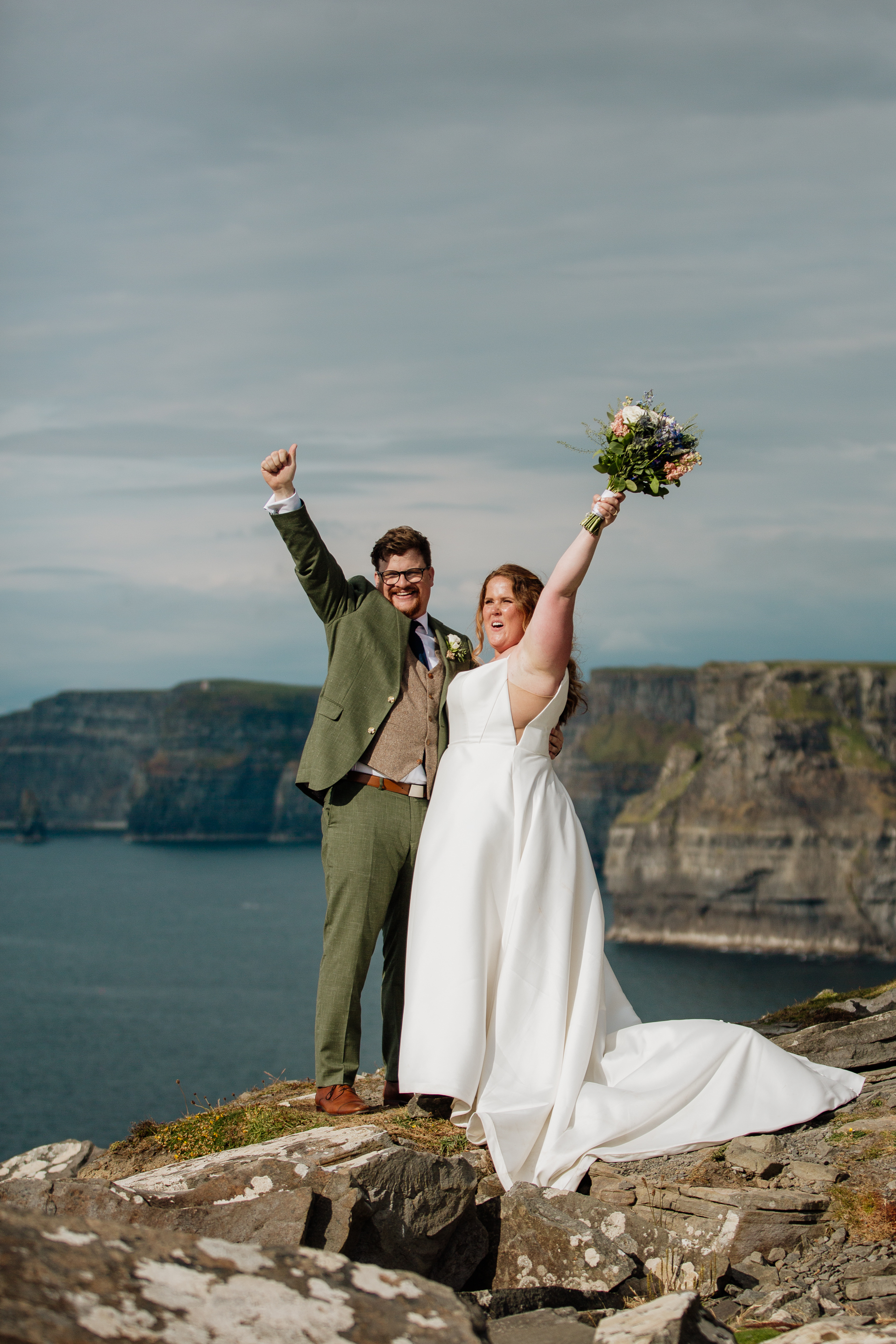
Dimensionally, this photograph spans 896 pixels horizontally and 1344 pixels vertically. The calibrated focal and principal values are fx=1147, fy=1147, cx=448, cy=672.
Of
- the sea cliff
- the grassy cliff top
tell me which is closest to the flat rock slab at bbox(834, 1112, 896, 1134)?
the grassy cliff top

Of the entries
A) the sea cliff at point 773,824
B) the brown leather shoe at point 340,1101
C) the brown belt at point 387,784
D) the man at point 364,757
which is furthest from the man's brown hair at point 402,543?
the sea cliff at point 773,824

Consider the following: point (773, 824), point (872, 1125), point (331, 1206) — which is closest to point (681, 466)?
point (872, 1125)

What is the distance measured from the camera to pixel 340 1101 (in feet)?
21.0

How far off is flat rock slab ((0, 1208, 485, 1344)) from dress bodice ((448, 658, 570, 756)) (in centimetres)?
340

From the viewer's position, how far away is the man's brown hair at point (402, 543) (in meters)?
6.73

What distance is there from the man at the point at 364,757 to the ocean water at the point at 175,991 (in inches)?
111

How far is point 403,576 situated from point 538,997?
251 centimetres

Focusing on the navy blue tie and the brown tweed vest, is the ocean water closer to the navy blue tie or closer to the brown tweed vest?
the brown tweed vest

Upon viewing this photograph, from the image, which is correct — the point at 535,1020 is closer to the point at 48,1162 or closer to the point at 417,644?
the point at 417,644

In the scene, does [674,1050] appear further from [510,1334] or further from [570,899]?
[510,1334]

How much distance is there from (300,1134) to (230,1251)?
288cm

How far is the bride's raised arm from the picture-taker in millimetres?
5797

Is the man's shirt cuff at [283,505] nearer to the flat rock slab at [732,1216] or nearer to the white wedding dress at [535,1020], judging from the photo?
the white wedding dress at [535,1020]

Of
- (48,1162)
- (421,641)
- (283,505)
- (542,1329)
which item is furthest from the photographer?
(421,641)
